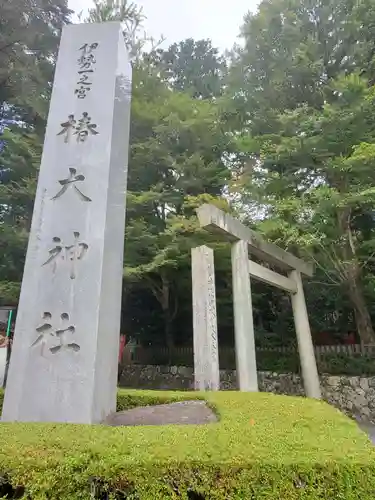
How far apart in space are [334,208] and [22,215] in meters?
9.33

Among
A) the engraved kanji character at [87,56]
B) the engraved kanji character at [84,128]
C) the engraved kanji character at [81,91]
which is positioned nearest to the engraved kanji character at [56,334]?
the engraved kanji character at [84,128]

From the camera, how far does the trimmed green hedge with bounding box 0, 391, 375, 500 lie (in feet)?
5.43

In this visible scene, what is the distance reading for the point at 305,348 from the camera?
28.1 feet

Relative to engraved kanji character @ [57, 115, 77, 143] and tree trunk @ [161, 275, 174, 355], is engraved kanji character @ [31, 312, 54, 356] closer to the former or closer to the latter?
engraved kanji character @ [57, 115, 77, 143]

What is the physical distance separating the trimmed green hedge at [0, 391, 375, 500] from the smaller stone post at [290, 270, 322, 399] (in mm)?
6647

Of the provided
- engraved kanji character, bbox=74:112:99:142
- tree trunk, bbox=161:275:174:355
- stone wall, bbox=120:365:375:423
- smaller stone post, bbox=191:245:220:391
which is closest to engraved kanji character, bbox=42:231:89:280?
engraved kanji character, bbox=74:112:99:142

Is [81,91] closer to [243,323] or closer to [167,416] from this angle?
[167,416]

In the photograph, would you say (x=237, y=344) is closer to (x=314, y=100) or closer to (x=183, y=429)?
(x=183, y=429)

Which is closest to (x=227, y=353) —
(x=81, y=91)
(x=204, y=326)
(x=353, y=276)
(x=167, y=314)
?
(x=167, y=314)

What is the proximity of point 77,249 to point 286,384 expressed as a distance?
8.18 m

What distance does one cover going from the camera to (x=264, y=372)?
10430mm

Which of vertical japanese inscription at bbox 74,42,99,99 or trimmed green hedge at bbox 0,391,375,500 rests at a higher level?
vertical japanese inscription at bbox 74,42,99,99

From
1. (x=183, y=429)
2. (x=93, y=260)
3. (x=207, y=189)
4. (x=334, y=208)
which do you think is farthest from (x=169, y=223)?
(x=183, y=429)

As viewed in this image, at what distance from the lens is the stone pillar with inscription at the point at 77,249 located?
3197mm
